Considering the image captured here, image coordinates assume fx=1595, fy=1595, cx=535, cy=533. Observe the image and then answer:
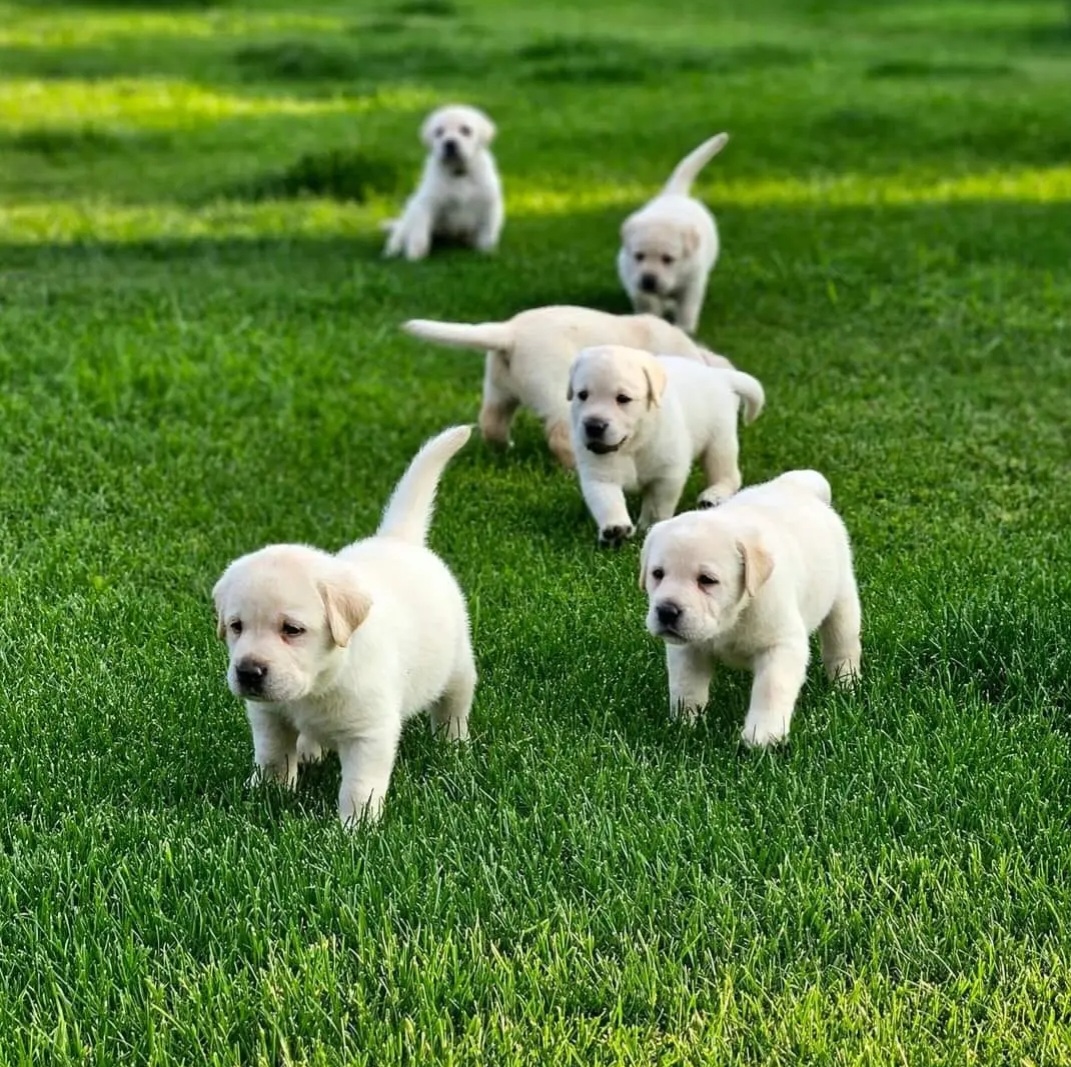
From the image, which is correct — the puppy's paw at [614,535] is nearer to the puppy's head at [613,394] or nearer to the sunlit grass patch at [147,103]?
the puppy's head at [613,394]

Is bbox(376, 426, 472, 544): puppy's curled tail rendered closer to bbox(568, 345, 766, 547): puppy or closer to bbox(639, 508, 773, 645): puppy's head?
bbox(639, 508, 773, 645): puppy's head

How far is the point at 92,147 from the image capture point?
14.6m

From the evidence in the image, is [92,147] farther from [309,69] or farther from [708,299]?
[708,299]

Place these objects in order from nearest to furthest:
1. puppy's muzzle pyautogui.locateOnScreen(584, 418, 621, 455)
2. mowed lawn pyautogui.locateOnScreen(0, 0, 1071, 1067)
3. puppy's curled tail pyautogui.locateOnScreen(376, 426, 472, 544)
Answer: mowed lawn pyautogui.locateOnScreen(0, 0, 1071, 1067)
puppy's curled tail pyautogui.locateOnScreen(376, 426, 472, 544)
puppy's muzzle pyautogui.locateOnScreen(584, 418, 621, 455)

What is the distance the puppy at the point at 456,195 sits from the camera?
1077 cm

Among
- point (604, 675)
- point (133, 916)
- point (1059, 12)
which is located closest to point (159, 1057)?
point (133, 916)

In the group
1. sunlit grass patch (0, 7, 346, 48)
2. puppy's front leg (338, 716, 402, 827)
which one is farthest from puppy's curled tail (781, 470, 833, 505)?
sunlit grass patch (0, 7, 346, 48)

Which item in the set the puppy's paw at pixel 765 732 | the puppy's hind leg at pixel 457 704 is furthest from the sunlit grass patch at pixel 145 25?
the puppy's paw at pixel 765 732

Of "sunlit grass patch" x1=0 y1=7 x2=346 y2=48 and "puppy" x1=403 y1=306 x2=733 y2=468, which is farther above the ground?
"sunlit grass patch" x1=0 y1=7 x2=346 y2=48

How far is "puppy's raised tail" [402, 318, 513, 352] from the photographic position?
5984 mm

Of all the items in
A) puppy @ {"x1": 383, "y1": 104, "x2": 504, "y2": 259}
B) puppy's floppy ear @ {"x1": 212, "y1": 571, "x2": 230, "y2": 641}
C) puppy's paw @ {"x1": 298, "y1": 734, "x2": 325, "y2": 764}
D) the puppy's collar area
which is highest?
puppy @ {"x1": 383, "y1": 104, "x2": 504, "y2": 259}

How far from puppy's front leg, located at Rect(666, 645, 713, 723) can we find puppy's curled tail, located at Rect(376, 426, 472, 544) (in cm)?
79

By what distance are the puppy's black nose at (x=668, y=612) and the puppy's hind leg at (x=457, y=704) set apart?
0.59 meters

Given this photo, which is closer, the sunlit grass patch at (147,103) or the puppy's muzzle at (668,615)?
the puppy's muzzle at (668,615)
